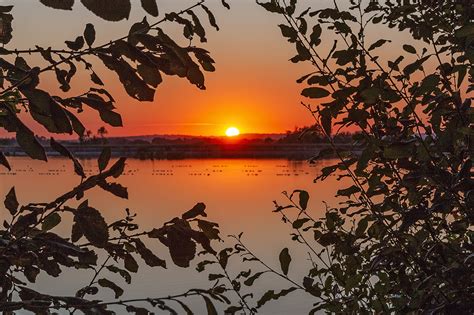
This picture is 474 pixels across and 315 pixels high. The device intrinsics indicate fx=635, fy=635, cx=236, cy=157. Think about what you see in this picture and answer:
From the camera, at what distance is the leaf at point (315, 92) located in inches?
106

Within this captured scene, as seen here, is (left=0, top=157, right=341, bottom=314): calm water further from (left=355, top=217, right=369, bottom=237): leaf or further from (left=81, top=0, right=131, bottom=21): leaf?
(left=81, top=0, right=131, bottom=21): leaf

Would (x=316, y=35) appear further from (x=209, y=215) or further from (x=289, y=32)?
(x=209, y=215)

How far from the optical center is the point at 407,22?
3.80 meters

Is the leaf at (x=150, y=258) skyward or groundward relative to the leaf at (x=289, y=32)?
groundward

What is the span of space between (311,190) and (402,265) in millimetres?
43578

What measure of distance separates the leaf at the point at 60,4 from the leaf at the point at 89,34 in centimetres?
40

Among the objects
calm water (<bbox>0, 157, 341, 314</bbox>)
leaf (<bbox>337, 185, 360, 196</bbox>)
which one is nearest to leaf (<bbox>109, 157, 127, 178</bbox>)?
leaf (<bbox>337, 185, 360, 196</bbox>)

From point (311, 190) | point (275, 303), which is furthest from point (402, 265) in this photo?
point (311, 190)

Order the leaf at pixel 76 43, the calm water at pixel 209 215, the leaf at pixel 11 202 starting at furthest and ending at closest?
the calm water at pixel 209 215, the leaf at pixel 11 202, the leaf at pixel 76 43

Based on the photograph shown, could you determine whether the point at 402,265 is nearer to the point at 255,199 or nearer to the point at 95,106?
the point at 95,106

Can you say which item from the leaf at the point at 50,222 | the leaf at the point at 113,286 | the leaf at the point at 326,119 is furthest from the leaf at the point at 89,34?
the leaf at the point at 326,119

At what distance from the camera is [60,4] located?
43.3 inches

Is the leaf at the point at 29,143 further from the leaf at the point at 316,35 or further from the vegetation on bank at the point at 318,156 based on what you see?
the leaf at the point at 316,35

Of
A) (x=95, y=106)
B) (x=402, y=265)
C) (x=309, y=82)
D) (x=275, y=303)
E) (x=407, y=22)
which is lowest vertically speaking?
(x=275, y=303)
